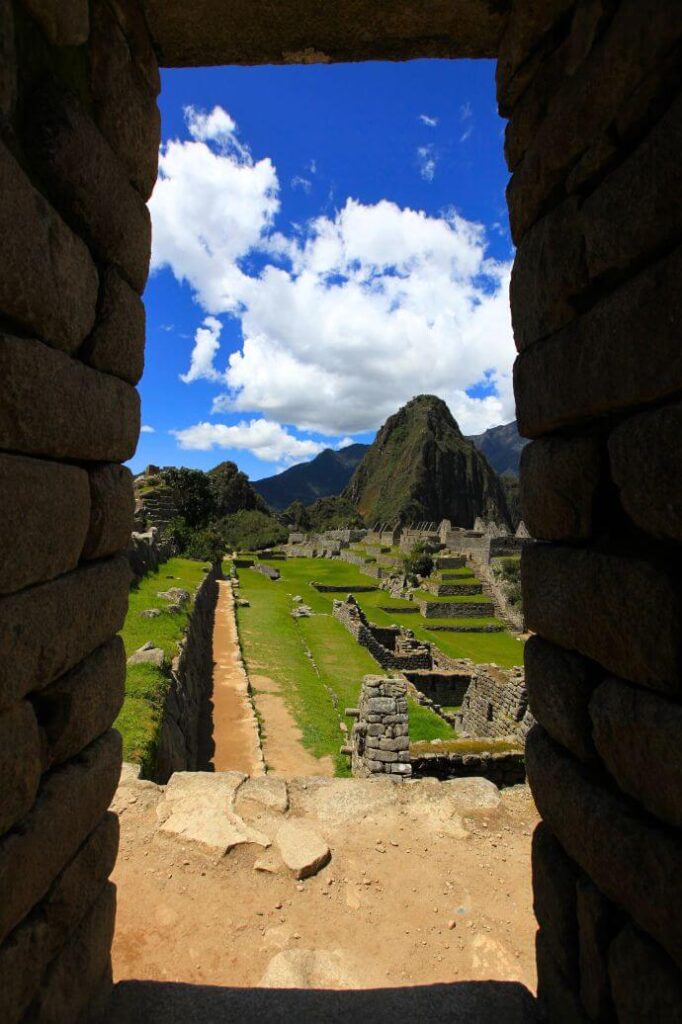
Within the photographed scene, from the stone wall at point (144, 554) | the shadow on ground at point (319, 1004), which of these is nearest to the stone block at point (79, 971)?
the shadow on ground at point (319, 1004)

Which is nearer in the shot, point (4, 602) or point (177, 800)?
point (4, 602)

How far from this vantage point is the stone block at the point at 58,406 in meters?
1.75

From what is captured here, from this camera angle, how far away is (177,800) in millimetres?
5023

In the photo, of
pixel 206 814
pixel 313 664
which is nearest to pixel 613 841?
A: pixel 206 814

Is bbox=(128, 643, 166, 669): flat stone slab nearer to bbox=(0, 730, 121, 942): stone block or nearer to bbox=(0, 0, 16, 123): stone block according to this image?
bbox=(0, 730, 121, 942): stone block

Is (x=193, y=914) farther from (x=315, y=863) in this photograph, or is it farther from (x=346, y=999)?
(x=346, y=999)

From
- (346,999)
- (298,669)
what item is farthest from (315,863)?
(298,669)

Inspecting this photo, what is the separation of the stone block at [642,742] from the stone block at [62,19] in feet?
9.92

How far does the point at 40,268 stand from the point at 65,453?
627mm

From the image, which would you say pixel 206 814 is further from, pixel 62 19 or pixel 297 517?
pixel 297 517

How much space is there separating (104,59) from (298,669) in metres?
16.1

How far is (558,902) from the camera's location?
7.95 feet

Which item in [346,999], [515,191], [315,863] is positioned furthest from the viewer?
[315,863]

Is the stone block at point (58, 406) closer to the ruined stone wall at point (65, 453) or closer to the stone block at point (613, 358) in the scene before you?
the ruined stone wall at point (65, 453)
